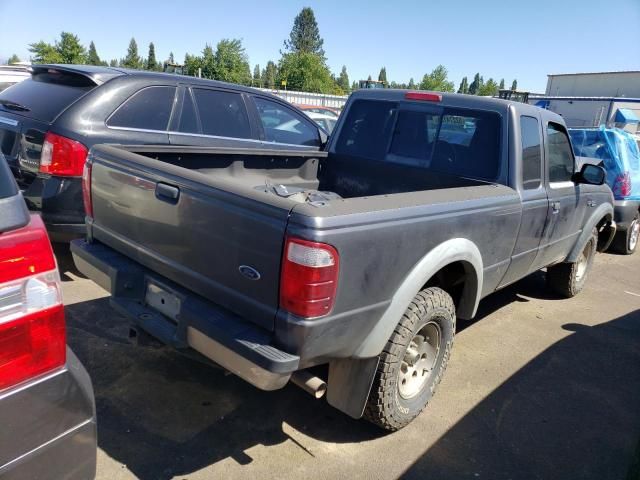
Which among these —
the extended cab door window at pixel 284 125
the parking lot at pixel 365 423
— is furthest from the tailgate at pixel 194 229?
the extended cab door window at pixel 284 125

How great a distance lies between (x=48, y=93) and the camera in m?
4.51

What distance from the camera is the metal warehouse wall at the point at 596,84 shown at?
3716cm

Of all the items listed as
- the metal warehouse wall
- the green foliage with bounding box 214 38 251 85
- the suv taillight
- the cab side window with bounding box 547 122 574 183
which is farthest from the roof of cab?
the green foliage with bounding box 214 38 251 85

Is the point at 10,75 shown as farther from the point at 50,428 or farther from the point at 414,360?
the point at 50,428

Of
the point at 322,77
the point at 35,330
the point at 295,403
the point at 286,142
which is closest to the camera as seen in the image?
the point at 35,330

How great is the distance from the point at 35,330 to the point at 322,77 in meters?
66.4

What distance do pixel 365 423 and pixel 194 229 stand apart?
159 centimetres

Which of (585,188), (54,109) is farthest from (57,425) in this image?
(585,188)

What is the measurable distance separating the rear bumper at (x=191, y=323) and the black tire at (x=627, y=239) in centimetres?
708

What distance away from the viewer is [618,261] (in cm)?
725

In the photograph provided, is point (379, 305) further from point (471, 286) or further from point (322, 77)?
point (322, 77)

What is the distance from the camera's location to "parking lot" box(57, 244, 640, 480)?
8.47ft

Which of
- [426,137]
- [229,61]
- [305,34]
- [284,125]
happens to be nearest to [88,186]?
[426,137]

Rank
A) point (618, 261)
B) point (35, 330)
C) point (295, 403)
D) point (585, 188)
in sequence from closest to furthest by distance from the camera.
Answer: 1. point (35, 330)
2. point (295, 403)
3. point (585, 188)
4. point (618, 261)
